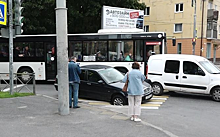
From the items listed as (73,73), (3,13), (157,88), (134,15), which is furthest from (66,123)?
(134,15)

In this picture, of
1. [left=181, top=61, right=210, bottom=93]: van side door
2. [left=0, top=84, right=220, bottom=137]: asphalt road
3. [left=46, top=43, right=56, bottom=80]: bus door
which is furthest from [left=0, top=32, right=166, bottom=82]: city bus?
[left=0, top=84, right=220, bottom=137]: asphalt road

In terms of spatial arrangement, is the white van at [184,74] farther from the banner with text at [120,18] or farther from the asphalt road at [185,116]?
the banner with text at [120,18]

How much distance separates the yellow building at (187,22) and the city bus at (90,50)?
72.2 feet

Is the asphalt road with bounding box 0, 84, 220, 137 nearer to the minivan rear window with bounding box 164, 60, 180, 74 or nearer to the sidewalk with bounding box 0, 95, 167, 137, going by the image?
the sidewalk with bounding box 0, 95, 167, 137

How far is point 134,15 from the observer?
73.9 ft

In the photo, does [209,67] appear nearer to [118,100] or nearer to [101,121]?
[118,100]

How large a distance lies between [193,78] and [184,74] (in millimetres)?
423

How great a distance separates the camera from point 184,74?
10586mm

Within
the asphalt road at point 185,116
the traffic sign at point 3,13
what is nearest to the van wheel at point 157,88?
the asphalt road at point 185,116

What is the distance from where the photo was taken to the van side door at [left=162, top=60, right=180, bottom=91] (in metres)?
10.8

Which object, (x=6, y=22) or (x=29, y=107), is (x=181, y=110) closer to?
(x=29, y=107)

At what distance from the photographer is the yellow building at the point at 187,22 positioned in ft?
112

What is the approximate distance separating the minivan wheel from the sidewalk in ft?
5.39

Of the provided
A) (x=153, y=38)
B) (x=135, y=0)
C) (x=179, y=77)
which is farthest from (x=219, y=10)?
(x=179, y=77)
